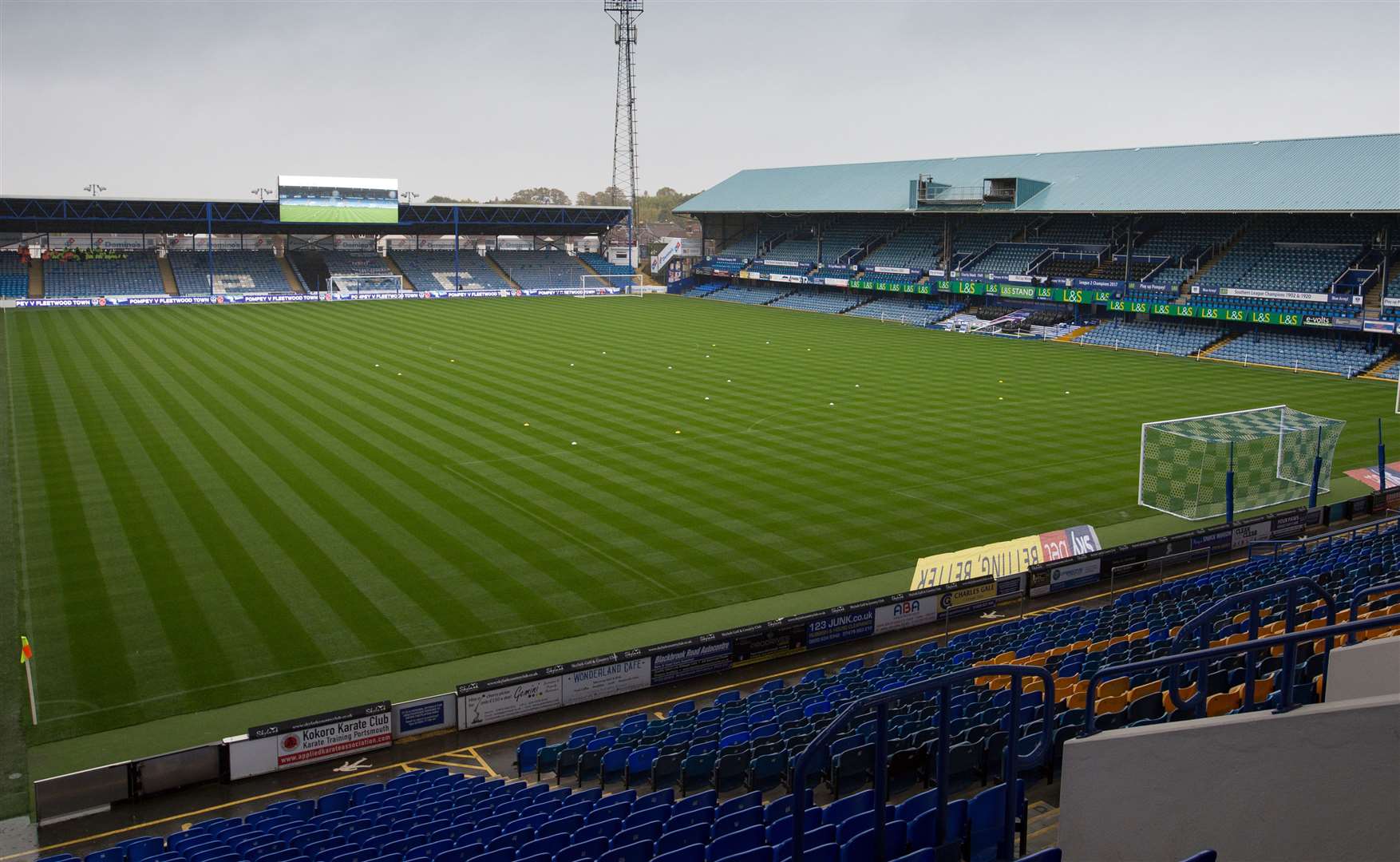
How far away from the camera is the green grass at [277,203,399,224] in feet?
288

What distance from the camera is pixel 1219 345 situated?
195 feet

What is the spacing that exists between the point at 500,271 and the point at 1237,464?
80.5 metres

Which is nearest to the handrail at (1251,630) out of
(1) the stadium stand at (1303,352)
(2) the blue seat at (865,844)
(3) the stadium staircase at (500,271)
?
(2) the blue seat at (865,844)

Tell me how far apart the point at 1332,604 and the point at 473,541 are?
1873cm

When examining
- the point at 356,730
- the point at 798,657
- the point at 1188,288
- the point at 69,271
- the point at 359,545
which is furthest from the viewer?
the point at 69,271

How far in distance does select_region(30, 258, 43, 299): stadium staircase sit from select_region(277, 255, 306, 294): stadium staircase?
17.4 metres

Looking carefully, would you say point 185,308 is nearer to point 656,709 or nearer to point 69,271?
point 69,271

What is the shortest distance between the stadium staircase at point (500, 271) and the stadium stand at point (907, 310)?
3276cm

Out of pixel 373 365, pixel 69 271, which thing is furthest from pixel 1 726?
pixel 69 271

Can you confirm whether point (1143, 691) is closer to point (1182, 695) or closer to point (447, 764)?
point (1182, 695)

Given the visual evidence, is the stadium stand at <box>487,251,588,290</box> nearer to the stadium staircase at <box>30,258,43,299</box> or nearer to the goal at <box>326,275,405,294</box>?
the goal at <box>326,275,405,294</box>

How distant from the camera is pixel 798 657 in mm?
19281

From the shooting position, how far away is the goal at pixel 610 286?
323 ft

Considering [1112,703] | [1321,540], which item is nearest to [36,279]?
[1321,540]
